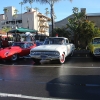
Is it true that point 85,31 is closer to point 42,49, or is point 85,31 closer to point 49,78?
point 42,49

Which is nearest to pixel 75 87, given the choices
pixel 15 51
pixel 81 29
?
pixel 15 51

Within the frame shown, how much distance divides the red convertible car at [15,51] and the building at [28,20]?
196 ft

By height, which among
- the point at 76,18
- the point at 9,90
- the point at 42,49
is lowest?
the point at 9,90

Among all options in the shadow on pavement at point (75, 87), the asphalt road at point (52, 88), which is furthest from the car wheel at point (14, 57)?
the shadow on pavement at point (75, 87)

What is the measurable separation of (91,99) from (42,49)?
665cm

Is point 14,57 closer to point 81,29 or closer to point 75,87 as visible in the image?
point 75,87

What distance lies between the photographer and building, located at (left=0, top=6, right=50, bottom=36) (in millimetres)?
80312

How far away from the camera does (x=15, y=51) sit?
557 inches

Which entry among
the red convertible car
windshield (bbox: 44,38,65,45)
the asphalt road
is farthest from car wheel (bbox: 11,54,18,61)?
the asphalt road

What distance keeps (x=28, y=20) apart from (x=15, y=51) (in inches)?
Result: 2749

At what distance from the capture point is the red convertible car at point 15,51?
13.6 metres

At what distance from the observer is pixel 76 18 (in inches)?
934

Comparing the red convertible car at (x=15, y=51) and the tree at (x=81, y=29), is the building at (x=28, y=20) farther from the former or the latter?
the red convertible car at (x=15, y=51)

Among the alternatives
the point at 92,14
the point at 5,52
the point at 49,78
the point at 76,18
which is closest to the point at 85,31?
the point at 76,18
